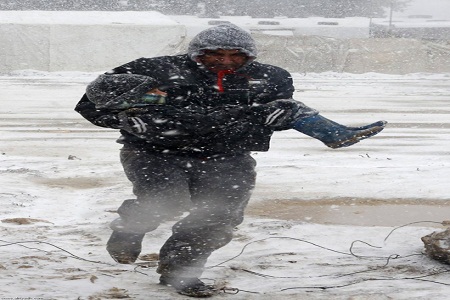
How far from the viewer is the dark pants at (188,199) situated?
13.0 feet

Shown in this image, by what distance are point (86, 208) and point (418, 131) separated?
287 inches

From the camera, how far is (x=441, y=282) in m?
4.31

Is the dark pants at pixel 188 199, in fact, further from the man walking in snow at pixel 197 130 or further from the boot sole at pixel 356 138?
the boot sole at pixel 356 138

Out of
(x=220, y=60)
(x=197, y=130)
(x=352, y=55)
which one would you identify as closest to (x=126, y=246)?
(x=197, y=130)

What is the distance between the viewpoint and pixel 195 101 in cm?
398

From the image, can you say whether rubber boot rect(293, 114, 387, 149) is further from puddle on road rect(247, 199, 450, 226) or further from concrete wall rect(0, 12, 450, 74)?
concrete wall rect(0, 12, 450, 74)

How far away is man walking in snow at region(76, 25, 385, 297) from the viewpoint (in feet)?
12.8

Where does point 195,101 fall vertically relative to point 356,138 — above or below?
above

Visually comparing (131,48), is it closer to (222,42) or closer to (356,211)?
(356,211)

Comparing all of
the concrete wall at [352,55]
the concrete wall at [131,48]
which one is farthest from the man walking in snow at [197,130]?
the concrete wall at [352,55]

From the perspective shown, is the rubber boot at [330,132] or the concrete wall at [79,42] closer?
the rubber boot at [330,132]

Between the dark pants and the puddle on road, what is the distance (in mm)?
2068

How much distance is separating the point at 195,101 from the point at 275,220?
221cm

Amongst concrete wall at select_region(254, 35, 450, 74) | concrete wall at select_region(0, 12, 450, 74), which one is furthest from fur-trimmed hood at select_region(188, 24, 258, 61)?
concrete wall at select_region(254, 35, 450, 74)
